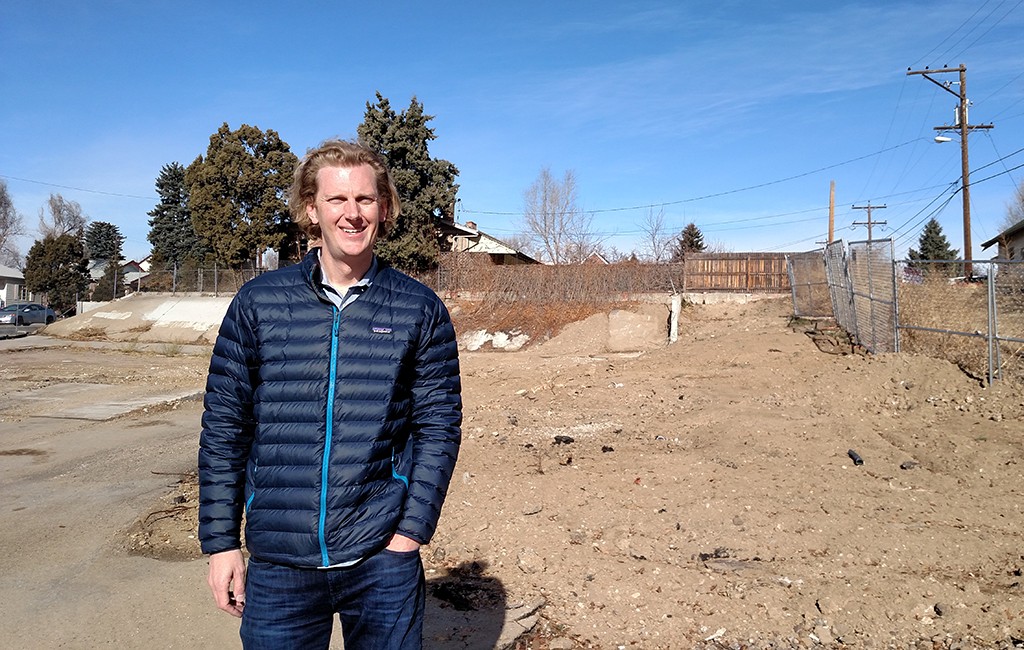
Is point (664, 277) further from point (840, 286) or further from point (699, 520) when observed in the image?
point (699, 520)

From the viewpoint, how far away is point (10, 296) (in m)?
61.8

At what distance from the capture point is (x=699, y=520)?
5.29m

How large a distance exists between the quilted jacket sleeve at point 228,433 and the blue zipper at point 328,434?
22 centimetres

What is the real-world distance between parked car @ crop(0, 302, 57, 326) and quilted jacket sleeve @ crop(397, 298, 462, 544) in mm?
43009

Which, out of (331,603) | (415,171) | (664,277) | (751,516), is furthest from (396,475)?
(415,171)

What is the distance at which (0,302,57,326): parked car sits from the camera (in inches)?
1480

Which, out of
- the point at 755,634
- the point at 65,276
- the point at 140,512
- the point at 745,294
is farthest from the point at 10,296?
the point at 755,634

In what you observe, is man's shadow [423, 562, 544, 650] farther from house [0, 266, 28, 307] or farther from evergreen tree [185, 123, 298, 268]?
house [0, 266, 28, 307]

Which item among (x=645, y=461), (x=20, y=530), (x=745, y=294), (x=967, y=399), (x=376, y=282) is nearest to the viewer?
(x=376, y=282)

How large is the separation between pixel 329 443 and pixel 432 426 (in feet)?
0.95

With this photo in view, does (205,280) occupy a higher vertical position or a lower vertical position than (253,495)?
higher

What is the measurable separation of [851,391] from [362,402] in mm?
9103

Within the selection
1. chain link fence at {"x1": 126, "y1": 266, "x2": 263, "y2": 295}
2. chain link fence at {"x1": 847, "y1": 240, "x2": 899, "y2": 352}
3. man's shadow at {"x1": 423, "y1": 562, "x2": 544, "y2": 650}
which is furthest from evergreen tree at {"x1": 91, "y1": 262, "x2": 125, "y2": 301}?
man's shadow at {"x1": 423, "y1": 562, "x2": 544, "y2": 650}

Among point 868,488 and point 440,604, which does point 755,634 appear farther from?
point 868,488
